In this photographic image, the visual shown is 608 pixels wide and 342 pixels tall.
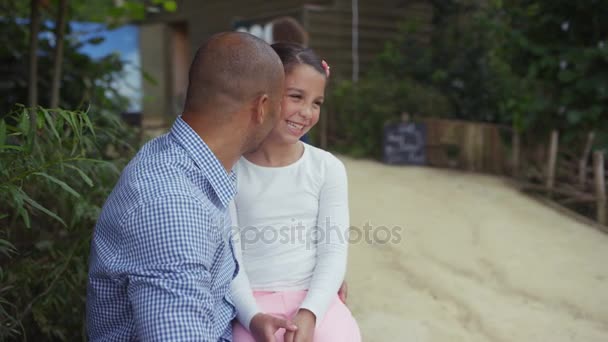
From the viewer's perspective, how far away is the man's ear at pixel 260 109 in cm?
137

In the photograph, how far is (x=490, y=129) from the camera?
637 centimetres

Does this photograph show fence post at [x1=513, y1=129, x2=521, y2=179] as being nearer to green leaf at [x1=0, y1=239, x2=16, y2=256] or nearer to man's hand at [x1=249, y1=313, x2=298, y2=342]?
man's hand at [x1=249, y1=313, x2=298, y2=342]

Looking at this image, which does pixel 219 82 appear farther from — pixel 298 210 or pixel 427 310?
pixel 427 310

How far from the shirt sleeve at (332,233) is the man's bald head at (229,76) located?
1.91 ft

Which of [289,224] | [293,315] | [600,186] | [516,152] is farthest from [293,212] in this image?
[516,152]

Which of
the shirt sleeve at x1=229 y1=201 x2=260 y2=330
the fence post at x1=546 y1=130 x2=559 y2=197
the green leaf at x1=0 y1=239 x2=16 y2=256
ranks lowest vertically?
the fence post at x1=546 y1=130 x2=559 y2=197

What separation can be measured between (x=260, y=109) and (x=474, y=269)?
262 cm

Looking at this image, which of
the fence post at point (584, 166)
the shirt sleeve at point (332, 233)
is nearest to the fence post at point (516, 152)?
the fence post at point (584, 166)

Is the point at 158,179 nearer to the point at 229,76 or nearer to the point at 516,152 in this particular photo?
the point at 229,76

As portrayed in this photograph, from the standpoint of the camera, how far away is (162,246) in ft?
3.76

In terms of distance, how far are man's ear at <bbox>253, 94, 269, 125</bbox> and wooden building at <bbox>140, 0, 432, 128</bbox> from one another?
5.70m

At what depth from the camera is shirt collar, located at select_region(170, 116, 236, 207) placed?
4.33 ft

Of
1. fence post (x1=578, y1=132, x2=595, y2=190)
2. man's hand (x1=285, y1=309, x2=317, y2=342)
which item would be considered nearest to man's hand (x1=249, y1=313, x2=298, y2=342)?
man's hand (x1=285, y1=309, x2=317, y2=342)

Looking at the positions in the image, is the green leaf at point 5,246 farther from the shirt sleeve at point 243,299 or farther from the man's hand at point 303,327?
the man's hand at point 303,327
